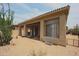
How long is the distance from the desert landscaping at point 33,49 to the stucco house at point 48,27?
0.35 feet

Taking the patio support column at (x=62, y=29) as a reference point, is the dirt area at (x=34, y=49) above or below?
below

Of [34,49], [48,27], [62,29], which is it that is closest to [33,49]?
[34,49]

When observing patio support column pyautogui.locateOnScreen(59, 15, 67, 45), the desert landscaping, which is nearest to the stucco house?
patio support column pyautogui.locateOnScreen(59, 15, 67, 45)

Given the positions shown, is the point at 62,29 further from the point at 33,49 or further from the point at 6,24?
the point at 6,24

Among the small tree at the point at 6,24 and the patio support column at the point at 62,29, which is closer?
the patio support column at the point at 62,29

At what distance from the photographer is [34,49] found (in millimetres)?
3125

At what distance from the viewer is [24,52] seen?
3127mm

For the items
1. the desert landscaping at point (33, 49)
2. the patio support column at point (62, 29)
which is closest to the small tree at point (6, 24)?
the desert landscaping at point (33, 49)

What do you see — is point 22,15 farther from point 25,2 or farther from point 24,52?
point 24,52

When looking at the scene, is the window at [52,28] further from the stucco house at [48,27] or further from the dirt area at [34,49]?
the dirt area at [34,49]

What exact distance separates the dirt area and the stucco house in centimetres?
11

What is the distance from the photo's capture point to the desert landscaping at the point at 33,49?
3.05m

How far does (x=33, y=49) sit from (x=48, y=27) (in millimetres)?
545

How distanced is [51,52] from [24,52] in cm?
50
